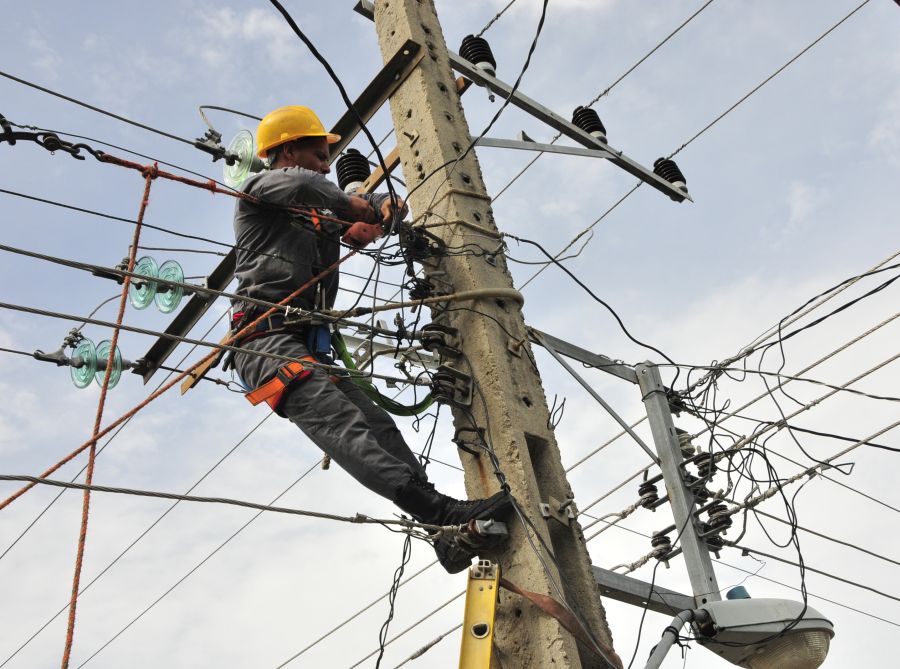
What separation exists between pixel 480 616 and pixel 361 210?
2122mm

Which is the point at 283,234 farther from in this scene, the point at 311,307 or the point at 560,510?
the point at 560,510

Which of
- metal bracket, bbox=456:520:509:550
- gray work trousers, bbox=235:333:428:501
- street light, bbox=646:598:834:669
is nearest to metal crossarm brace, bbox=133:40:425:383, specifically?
gray work trousers, bbox=235:333:428:501

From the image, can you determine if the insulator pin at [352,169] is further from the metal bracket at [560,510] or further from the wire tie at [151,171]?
the metal bracket at [560,510]

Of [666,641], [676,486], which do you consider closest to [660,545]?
[676,486]

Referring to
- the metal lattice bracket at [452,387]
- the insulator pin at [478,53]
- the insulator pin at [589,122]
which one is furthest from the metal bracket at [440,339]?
the insulator pin at [589,122]

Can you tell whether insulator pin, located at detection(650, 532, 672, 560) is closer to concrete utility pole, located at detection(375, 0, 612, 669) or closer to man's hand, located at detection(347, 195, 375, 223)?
concrete utility pole, located at detection(375, 0, 612, 669)

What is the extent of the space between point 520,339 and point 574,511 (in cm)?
86

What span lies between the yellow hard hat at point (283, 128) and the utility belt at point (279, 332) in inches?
41.6

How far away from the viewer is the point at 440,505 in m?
4.07

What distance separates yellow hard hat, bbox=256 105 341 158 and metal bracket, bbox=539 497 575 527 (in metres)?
2.44

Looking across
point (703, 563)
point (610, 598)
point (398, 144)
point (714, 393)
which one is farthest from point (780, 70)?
point (610, 598)

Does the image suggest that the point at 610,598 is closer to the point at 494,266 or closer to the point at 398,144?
the point at 494,266

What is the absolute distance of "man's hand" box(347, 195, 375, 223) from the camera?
4.96 metres

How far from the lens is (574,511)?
13.9 feet
